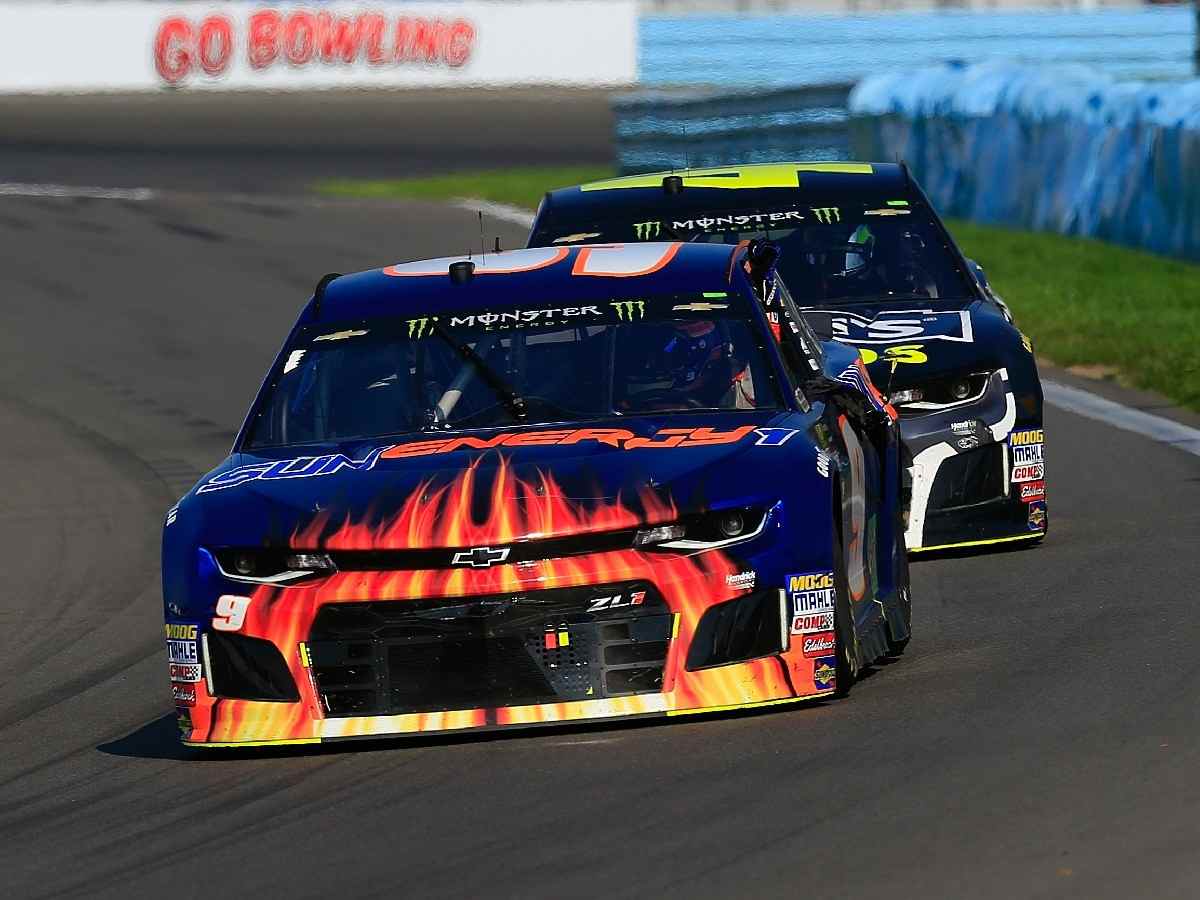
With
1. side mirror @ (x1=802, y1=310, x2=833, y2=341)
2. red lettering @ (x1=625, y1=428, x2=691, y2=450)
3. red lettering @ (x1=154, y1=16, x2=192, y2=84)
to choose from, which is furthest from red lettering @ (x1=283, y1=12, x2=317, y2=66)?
red lettering @ (x1=625, y1=428, x2=691, y2=450)

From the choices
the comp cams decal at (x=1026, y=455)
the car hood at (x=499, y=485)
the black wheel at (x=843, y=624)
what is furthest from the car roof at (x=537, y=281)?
the comp cams decal at (x=1026, y=455)

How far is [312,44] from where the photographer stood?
57.6 meters

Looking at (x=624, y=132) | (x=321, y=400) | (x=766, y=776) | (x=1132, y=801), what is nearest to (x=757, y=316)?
(x=321, y=400)

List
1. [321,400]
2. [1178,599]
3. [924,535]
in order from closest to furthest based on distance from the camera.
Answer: [321,400] < [1178,599] < [924,535]

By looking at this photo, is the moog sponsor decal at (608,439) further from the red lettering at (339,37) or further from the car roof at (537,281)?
the red lettering at (339,37)

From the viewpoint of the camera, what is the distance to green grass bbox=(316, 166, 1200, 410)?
15734 millimetres

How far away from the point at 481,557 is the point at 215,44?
51776 millimetres

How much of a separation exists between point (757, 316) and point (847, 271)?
315 centimetres

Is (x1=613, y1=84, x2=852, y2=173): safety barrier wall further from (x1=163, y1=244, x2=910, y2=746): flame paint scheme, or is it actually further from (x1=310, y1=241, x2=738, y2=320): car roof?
(x1=163, y1=244, x2=910, y2=746): flame paint scheme

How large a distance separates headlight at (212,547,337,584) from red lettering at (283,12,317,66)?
51171 millimetres

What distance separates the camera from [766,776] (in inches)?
241

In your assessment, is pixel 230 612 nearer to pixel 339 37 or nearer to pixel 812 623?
pixel 812 623

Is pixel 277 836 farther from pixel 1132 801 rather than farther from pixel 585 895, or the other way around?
pixel 1132 801

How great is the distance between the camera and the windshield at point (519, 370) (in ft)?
24.6
